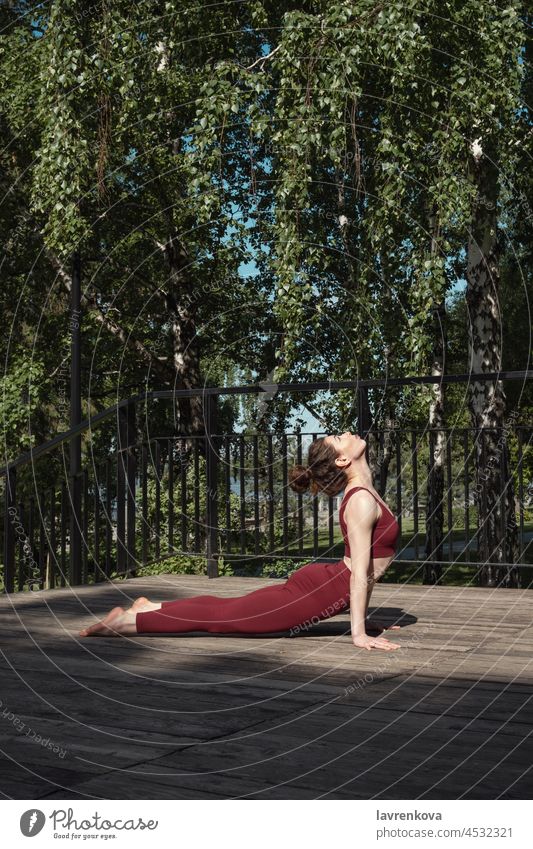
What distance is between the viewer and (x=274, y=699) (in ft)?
12.0

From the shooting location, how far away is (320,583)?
15.7ft

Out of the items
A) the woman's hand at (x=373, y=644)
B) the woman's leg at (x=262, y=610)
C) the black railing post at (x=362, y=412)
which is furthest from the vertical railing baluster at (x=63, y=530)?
the woman's hand at (x=373, y=644)

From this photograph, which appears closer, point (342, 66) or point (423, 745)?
point (423, 745)

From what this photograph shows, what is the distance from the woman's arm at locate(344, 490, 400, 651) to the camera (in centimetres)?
454

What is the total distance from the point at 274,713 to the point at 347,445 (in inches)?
66.6

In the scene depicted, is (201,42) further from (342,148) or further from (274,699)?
(274,699)

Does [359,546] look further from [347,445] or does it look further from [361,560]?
[347,445]

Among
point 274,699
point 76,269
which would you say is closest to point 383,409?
point 76,269

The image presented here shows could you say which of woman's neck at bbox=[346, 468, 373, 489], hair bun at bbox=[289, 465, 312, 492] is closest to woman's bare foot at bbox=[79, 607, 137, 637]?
hair bun at bbox=[289, 465, 312, 492]

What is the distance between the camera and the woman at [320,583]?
4.68m

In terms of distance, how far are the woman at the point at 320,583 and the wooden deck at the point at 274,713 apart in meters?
0.10

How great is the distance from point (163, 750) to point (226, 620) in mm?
1979

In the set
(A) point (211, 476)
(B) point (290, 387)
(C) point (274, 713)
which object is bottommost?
(C) point (274, 713)

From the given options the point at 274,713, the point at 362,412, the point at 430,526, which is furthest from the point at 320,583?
the point at 430,526
